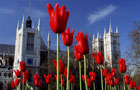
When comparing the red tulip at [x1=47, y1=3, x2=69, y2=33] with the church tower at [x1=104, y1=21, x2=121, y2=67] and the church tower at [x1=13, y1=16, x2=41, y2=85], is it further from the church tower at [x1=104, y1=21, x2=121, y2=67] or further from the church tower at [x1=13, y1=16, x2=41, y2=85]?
the church tower at [x1=104, y1=21, x2=121, y2=67]

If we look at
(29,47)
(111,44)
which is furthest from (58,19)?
(111,44)

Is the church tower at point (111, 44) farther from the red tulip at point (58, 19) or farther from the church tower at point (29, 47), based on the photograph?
the red tulip at point (58, 19)

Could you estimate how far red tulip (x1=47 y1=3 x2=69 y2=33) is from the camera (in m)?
1.63

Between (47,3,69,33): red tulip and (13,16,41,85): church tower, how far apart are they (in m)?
34.1

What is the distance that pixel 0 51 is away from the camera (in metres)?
51.6

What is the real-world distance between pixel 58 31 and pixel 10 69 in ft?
143

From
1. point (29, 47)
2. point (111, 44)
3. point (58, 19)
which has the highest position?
point (111, 44)

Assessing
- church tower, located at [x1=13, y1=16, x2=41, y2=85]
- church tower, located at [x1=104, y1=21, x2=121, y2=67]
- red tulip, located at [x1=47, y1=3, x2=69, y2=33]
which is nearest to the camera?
red tulip, located at [x1=47, y1=3, x2=69, y2=33]

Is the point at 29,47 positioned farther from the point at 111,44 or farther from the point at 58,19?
Result: the point at 58,19

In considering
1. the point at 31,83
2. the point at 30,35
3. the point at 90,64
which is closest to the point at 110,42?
the point at 30,35

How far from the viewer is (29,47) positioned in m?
38.2

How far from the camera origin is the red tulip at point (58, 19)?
163cm

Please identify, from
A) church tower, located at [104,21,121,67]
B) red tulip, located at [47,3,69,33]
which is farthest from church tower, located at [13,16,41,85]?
red tulip, located at [47,3,69,33]

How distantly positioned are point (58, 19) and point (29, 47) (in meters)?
37.4
